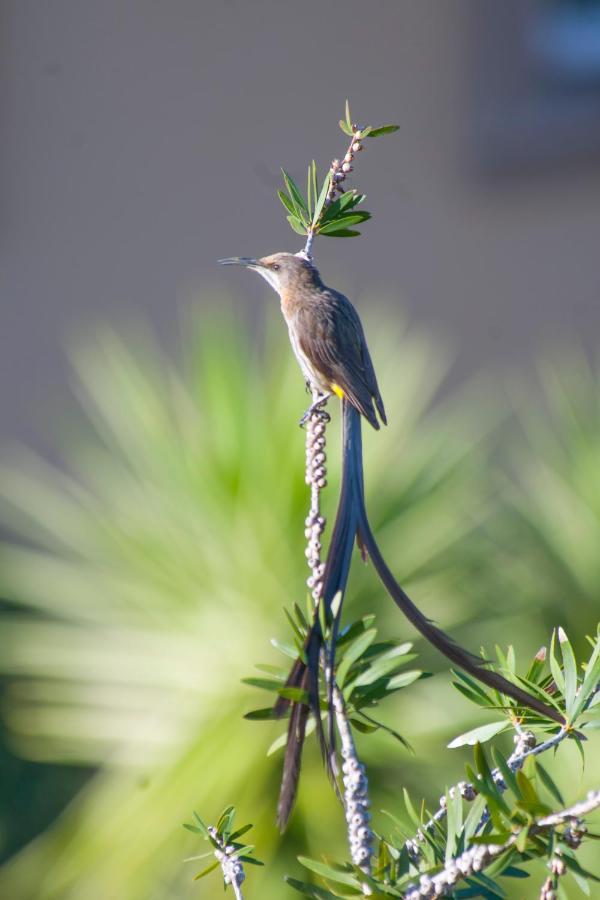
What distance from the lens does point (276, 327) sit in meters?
1.91

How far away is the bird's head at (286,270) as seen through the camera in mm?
557

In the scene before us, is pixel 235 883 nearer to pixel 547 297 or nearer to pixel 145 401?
pixel 145 401

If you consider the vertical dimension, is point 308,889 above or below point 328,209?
below

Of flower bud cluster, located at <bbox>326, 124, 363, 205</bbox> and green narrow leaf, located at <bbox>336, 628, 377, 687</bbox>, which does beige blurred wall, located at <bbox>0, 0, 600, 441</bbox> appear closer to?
flower bud cluster, located at <bbox>326, 124, 363, 205</bbox>

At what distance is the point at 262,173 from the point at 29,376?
0.91 m

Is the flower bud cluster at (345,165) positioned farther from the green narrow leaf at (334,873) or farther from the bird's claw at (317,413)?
the green narrow leaf at (334,873)

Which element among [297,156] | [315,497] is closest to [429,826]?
[315,497]

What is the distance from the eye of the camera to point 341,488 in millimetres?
502

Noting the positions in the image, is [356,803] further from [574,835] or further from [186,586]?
[186,586]

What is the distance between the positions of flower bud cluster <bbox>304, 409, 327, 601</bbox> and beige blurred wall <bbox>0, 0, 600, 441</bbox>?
8.80ft

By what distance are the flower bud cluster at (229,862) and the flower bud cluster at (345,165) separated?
277 mm

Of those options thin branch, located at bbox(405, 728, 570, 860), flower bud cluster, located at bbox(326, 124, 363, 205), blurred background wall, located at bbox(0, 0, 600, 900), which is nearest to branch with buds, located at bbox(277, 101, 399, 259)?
flower bud cluster, located at bbox(326, 124, 363, 205)

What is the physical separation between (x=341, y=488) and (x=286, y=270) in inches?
5.1

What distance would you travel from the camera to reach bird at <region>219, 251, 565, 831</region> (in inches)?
→ 16.9
